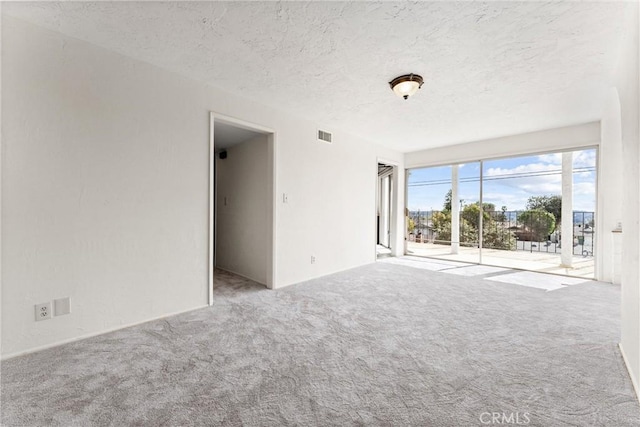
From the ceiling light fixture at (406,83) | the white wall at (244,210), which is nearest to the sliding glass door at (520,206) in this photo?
the ceiling light fixture at (406,83)

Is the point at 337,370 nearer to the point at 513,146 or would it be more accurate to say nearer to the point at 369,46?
the point at 369,46

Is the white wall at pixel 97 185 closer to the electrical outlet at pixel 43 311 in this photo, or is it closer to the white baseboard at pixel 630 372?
the electrical outlet at pixel 43 311

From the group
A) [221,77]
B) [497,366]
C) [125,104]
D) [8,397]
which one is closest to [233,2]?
[221,77]

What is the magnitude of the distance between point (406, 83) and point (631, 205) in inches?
79.9

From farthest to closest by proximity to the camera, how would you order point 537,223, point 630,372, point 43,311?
point 537,223 < point 43,311 < point 630,372

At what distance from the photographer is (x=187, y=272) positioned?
288cm

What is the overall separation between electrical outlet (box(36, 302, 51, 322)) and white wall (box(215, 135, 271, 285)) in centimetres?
220

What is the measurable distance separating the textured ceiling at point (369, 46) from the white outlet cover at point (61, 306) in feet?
7.13

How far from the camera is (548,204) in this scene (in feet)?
17.8

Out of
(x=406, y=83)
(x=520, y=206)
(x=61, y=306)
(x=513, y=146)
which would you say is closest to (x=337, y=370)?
(x=61, y=306)

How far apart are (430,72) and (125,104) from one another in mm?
2991

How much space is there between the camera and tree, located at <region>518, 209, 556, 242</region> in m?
5.45

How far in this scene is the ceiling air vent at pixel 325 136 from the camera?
4336 millimetres

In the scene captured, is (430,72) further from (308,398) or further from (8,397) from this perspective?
(8,397)
